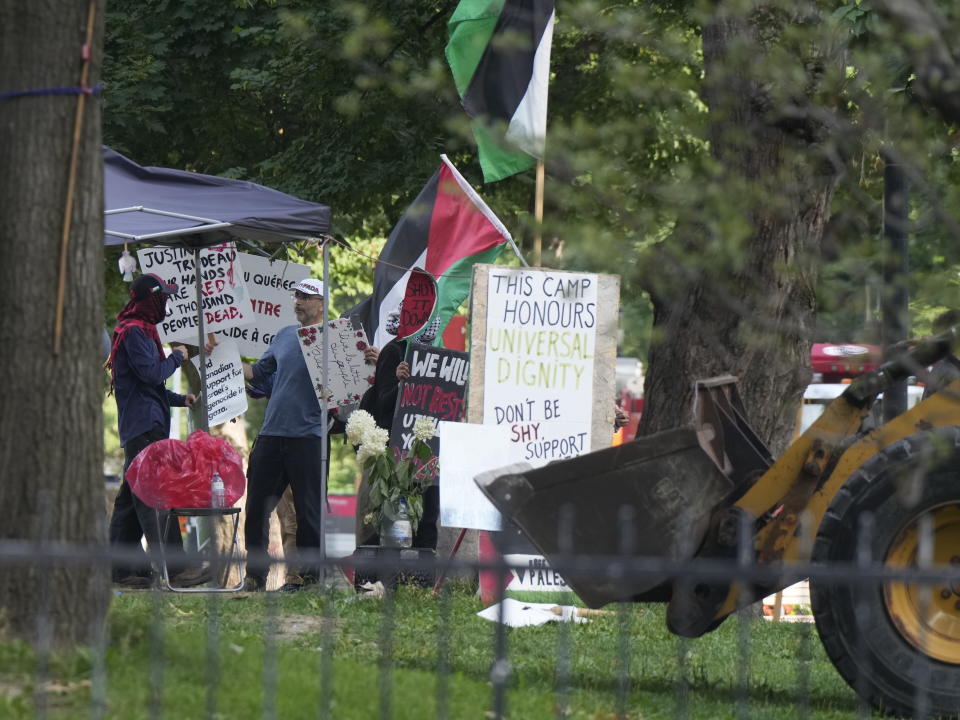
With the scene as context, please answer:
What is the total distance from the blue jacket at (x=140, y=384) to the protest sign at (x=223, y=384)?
1.09m

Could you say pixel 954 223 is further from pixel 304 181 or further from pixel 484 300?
pixel 304 181

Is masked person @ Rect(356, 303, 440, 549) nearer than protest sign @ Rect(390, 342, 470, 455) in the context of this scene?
Yes

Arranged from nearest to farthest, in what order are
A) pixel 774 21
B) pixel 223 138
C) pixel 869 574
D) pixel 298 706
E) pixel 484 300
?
1. pixel 869 574
2. pixel 298 706
3. pixel 774 21
4. pixel 484 300
5. pixel 223 138

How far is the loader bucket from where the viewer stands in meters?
6.83

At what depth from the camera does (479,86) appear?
11.3m

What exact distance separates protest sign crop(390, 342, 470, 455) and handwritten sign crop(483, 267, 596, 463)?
2.56ft

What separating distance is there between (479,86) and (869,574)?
7772 millimetres

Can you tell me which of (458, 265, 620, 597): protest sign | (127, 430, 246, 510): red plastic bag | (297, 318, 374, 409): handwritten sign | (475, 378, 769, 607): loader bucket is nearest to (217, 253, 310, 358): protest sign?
(297, 318, 374, 409): handwritten sign

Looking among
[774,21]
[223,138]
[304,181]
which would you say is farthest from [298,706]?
[223,138]

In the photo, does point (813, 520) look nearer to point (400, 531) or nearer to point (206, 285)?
point (400, 531)

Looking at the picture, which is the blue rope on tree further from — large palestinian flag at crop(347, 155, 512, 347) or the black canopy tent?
large palestinian flag at crop(347, 155, 512, 347)

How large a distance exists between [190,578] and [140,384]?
1406 millimetres

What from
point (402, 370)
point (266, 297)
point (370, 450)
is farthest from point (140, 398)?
point (266, 297)

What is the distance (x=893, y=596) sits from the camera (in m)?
6.49
